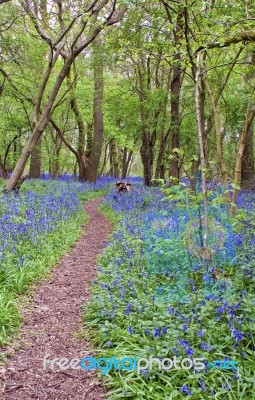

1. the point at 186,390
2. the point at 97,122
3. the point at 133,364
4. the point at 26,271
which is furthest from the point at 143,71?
the point at 186,390

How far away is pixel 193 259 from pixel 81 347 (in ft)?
6.49

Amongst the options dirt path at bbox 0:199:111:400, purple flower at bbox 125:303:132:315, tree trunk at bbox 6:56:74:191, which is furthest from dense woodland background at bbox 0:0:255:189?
dirt path at bbox 0:199:111:400

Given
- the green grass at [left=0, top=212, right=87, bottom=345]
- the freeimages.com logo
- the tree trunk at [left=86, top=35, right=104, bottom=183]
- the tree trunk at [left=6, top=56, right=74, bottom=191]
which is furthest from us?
the tree trunk at [left=86, top=35, right=104, bottom=183]

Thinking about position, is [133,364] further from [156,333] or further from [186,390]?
[186,390]

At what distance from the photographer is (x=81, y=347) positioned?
3299mm

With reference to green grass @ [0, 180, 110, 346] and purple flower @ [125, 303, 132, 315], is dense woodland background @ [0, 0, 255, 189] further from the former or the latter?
green grass @ [0, 180, 110, 346]

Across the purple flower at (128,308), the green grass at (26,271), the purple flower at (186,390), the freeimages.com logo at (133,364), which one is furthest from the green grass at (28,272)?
the purple flower at (186,390)

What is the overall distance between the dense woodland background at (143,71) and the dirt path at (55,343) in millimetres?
2369

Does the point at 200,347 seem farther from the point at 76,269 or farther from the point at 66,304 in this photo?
the point at 76,269

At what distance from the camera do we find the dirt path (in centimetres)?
269

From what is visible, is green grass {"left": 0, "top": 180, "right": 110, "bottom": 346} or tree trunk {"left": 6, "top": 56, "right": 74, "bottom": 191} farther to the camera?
tree trunk {"left": 6, "top": 56, "right": 74, "bottom": 191}

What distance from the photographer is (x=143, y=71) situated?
16.3 meters

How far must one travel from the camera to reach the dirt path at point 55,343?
2691mm

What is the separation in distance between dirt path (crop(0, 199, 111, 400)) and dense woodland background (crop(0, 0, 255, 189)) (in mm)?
2369
